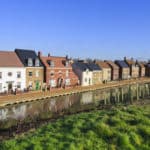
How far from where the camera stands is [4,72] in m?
50.6

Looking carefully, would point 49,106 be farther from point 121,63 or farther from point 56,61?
point 121,63

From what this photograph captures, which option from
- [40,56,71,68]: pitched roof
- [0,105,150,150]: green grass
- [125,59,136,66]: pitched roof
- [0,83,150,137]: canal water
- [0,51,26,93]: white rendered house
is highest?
[125,59,136,66]: pitched roof

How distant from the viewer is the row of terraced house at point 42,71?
171ft

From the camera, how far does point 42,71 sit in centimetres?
6016

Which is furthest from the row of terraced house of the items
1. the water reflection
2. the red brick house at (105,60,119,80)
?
the water reflection

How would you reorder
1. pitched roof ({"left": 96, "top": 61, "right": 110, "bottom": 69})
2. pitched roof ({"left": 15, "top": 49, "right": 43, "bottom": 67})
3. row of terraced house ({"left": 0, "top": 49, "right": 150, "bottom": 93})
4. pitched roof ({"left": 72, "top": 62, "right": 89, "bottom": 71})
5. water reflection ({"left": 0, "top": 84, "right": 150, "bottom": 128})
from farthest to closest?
pitched roof ({"left": 96, "top": 61, "right": 110, "bottom": 69}) → pitched roof ({"left": 72, "top": 62, "right": 89, "bottom": 71}) → pitched roof ({"left": 15, "top": 49, "right": 43, "bottom": 67}) → row of terraced house ({"left": 0, "top": 49, "right": 150, "bottom": 93}) → water reflection ({"left": 0, "top": 84, "right": 150, "bottom": 128})

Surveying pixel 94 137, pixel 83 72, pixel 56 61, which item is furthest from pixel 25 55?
pixel 94 137

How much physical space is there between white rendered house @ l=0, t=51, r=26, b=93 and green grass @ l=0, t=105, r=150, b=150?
120 ft

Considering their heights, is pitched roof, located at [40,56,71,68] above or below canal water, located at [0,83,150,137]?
above

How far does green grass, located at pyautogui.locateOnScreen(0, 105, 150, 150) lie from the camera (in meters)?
12.2

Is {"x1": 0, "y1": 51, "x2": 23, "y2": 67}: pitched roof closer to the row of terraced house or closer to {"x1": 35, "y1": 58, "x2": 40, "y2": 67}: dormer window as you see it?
the row of terraced house

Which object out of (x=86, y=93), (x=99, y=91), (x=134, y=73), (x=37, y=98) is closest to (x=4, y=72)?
(x=37, y=98)

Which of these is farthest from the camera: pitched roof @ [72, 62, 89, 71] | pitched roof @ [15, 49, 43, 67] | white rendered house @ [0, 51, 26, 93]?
pitched roof @ [72, 62, 89, 71]

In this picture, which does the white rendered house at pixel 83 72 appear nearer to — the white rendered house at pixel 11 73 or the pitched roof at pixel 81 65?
the pitched roof at pixel 81 65
